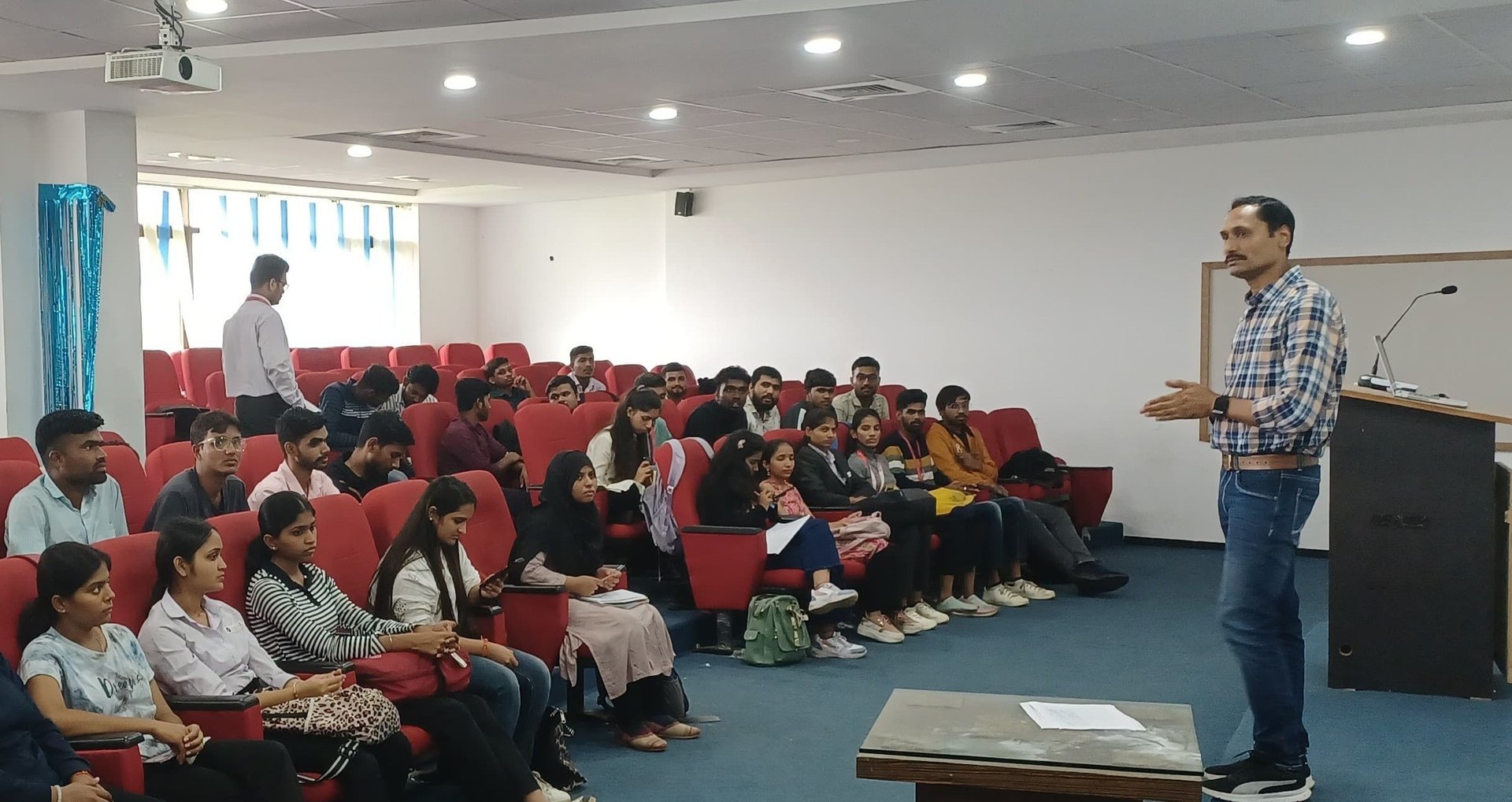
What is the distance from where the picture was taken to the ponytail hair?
314 centimetres

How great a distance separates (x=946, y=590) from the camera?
7.16 meters

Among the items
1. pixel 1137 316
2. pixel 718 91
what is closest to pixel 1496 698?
pixel 718 91

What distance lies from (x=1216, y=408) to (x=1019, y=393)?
639 cm

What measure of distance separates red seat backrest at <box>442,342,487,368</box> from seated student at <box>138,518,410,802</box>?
369 inches

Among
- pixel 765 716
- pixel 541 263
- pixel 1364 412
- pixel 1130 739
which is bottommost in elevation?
pixel 765 716

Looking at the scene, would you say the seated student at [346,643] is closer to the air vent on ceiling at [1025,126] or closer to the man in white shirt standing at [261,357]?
the man in white shirt standing at [261,357]

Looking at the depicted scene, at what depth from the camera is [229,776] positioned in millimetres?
3244

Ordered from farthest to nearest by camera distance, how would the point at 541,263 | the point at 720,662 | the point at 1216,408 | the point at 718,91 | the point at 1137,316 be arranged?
1. the point at 541,263
2. the point at 1137,316
3. the point at 718,91
4. the point at 720,662
5. the point at 1216,408

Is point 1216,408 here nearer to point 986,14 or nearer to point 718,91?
point 986,14

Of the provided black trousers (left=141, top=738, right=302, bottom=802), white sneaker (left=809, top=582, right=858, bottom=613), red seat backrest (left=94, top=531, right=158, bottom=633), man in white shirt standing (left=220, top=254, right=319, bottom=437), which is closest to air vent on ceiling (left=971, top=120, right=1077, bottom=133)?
white sneaker (left=809, top=582, right=858, bottom=613)

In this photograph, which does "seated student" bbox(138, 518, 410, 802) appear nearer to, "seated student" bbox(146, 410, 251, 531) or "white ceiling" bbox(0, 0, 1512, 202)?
"seated student" bbox(146, 410, 251, 531)

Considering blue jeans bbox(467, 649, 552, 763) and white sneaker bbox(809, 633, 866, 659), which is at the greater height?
blue jeans bbox(467, 649, 552, 763)

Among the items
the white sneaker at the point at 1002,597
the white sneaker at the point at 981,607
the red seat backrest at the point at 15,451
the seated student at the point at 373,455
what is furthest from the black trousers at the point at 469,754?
the white sneaker at the point at 1002,597

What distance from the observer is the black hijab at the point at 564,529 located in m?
4.90
